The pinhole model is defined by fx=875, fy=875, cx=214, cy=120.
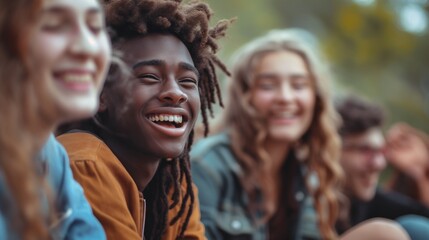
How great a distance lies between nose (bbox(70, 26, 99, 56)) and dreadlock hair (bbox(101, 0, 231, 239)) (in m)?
0.63

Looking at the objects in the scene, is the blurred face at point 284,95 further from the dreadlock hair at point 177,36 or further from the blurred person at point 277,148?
the dreadlock hair at point 177,36

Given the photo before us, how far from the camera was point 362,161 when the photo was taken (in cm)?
470

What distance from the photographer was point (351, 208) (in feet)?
15.0

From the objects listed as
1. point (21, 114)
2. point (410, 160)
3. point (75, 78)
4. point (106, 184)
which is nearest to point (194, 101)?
point (106, 184)

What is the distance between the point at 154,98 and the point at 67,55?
68 centimetres

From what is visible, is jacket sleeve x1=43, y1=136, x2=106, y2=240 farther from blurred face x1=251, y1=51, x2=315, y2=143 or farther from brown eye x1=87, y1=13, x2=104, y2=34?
blurred face x1=251, y1=51, x2=315, y2=143

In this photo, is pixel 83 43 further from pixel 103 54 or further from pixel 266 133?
pixel 266 133

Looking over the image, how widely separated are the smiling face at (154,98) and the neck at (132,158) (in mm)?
25

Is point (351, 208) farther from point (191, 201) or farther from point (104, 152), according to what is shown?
point (104, 152)

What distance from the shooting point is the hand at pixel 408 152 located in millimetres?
4824

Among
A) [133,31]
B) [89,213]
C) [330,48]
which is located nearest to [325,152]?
[133,31]

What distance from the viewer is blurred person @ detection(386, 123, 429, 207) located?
481cm

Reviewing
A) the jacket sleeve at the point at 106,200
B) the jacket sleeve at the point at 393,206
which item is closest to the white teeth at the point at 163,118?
the jacket sleeve at the point at 106,200

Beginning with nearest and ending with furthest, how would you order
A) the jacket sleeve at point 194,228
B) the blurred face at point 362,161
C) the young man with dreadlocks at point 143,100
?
1. the young man with dreadlocks at point 143,100
2. the jacket sleeve at point 194,228
3. the blurred face at point 362,161
